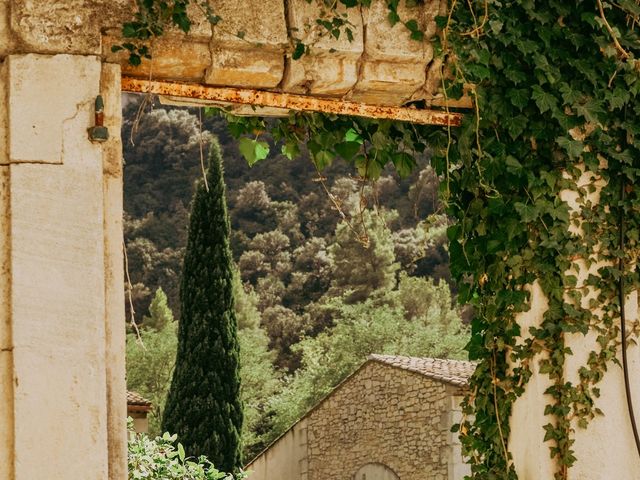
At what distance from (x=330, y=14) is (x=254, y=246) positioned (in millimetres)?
36737

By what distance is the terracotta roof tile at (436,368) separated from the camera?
17672 mm

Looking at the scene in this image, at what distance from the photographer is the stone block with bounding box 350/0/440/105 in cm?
461

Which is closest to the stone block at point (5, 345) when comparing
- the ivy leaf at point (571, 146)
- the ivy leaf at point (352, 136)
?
the ivy leaf at point (352, 136)

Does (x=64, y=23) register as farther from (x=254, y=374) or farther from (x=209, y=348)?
(x=254, y=374)

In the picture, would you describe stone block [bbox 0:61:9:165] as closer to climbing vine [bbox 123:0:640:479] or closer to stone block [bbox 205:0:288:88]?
stone block [bbox 205:0:288:88]

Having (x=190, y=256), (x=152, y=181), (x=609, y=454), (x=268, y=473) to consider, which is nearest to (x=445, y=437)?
(x=268, y=473)

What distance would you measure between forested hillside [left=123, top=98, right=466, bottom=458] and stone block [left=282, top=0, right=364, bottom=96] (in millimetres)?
28233

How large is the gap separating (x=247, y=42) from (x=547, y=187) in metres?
1.38

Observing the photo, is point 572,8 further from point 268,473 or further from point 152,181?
point 152,181

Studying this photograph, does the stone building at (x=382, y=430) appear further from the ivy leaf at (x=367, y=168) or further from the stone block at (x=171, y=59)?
the stone block at (x=171, y=59)

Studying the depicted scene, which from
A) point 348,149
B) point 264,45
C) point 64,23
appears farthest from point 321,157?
point 64,23

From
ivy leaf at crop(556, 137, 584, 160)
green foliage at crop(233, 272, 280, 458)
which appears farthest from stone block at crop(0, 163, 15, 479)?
green foliage at crop(233, 272, 280, 458)

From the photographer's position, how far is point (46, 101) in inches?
159

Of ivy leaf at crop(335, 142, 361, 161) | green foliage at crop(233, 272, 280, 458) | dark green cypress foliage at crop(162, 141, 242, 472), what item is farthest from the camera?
green foliage at crop(233, 272, 280, 458)
